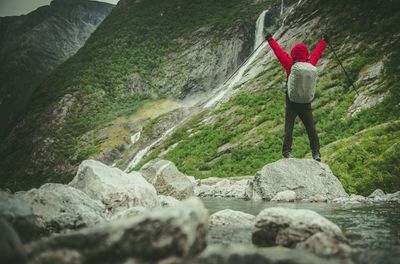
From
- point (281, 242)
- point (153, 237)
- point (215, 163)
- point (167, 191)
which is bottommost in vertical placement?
point (215, 163)

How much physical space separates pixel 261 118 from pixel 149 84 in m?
42.7

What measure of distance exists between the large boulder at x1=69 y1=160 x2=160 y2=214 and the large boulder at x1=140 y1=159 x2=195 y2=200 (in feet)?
16.3

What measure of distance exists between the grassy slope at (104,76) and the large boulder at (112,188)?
139 feet

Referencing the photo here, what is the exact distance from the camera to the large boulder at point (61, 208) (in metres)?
7.70

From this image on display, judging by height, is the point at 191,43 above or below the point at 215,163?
above

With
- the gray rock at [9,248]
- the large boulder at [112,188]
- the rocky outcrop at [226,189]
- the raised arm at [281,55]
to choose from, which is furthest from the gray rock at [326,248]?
the rocky outcrop at [226,189]

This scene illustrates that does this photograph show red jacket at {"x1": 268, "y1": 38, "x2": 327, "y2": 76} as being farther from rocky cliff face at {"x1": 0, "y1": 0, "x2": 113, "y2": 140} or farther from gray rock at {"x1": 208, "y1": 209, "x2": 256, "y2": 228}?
rocky cliff face at {"x1": 0, "y1": 0, "x2": 113, "y2": 140}

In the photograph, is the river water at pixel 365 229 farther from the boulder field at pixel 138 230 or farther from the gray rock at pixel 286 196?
the gray rock at pixel 286 196

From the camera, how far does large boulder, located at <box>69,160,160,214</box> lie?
393 inches

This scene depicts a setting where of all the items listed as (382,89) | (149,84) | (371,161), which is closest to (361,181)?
(371,161)

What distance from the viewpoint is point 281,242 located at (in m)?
5.98

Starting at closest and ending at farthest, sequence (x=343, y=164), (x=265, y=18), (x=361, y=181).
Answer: (x=361, y=181) → (x=343, y=164) → (x=265, y=18)

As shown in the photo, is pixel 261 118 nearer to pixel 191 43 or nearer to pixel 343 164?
pixel 343 164

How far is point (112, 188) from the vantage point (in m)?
10.2
